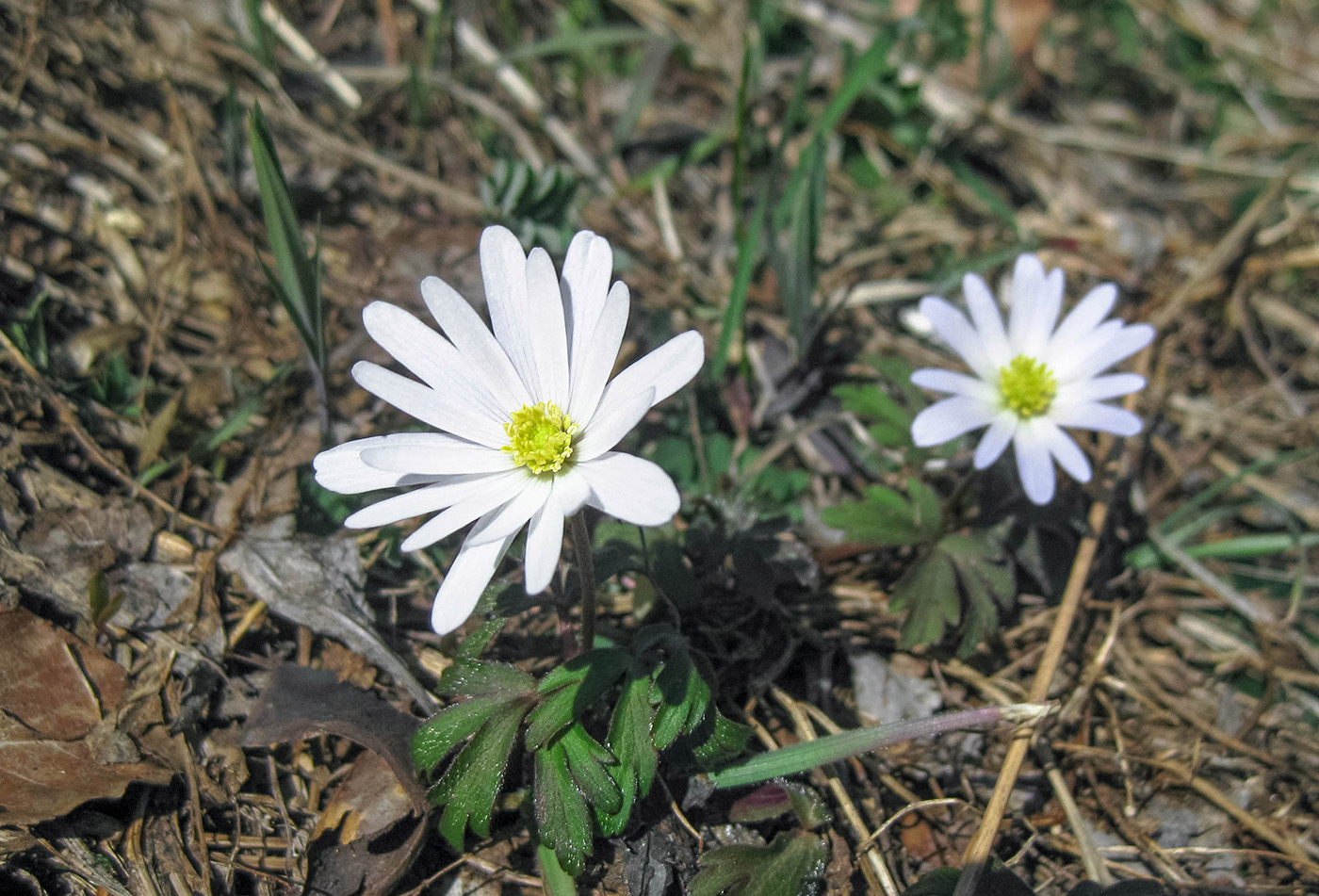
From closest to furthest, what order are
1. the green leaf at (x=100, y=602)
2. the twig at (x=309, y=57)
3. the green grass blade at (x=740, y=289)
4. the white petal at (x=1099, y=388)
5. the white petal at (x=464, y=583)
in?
the white petal at (x=464, y=583) < the green leaf at (x=100, y=602) < the white petal at (x=1099, y=388) < the green grass blade at (x=740, y=289) < the twig at (x=309, y=57)

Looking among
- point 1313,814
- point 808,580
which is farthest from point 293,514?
point 1313,814

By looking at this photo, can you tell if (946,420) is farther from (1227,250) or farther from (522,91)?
(522,91)

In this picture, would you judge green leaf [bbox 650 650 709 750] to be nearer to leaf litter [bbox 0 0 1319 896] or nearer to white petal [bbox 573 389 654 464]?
leaf litter [bbox 0 0 1319 896]

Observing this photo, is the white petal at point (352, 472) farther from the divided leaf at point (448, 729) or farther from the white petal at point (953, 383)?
the white petal at point (953, 383)

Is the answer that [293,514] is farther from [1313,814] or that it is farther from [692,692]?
[1313,814]

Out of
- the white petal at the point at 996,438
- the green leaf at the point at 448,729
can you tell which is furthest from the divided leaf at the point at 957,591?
the green leaf at the point at 448,729

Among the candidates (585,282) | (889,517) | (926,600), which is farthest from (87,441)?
(926,600)
